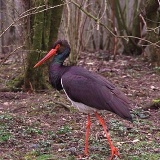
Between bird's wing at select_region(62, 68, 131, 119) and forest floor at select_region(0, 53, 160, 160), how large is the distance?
1.85 feet

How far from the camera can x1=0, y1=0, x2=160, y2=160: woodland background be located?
6363 millimetres

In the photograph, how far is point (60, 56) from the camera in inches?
253

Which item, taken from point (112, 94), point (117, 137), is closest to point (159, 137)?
point (117, 137)

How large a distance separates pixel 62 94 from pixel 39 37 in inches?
41.0

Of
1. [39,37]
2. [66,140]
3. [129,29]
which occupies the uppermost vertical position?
[39,37]

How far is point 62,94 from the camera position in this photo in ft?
30.1

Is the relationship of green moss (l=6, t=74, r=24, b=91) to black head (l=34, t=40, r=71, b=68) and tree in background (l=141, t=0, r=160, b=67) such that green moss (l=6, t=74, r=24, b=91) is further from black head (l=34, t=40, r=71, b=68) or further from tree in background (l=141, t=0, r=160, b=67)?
tree in background (l=141, t=0, r=160, b=67)

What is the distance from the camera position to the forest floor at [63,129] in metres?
6.05

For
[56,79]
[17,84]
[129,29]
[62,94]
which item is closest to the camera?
[56,79]

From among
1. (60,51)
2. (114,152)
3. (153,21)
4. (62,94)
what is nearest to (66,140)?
(114,152)

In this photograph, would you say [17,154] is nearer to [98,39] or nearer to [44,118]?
[44,118]

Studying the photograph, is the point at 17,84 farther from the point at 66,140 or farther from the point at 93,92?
the point at 93,92

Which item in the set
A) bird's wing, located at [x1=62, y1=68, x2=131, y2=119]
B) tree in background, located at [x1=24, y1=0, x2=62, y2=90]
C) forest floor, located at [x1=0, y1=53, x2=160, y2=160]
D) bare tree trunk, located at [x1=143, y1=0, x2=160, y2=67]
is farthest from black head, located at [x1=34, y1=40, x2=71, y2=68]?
bare tree trunk, located at [x1=143, y1=0, x2=160, y2=67]

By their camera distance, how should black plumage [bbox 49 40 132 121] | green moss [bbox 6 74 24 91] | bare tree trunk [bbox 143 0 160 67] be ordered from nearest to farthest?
1. black plumage [bbox 49 40 132 121]
2. green moss [bbox 6 74 24 91]
3. bare tree trunk [bbox 143 0 160 67]
